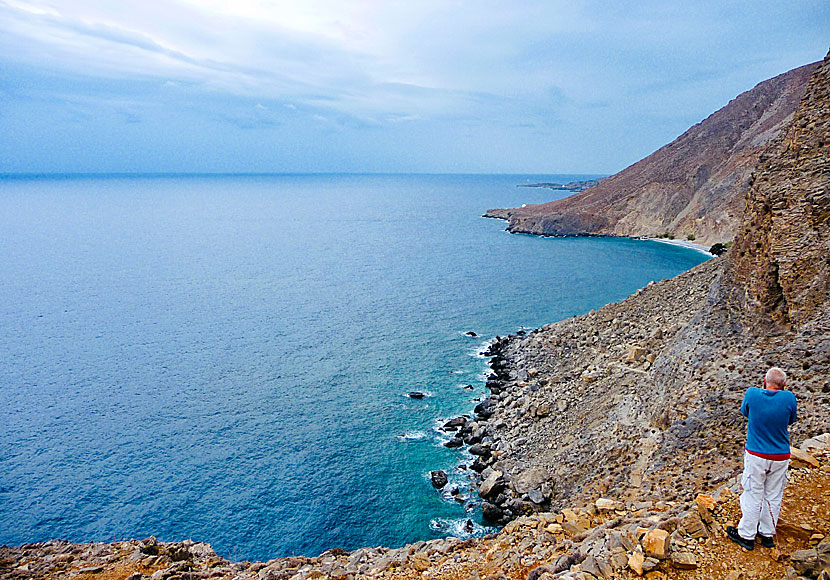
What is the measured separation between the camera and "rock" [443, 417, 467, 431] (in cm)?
3105

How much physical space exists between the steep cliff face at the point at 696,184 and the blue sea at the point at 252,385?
90.0ft

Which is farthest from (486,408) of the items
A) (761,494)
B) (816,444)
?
(761,494)

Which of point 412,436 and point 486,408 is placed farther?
point 486,408

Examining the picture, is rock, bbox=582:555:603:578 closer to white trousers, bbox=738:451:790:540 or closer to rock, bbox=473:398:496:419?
white trousers, bbox=738:451:790:540

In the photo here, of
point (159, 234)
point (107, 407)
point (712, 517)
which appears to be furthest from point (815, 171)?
point (159, 234)

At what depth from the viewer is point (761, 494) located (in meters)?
8.38

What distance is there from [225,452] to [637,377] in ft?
74.9

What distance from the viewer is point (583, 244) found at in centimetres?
11212

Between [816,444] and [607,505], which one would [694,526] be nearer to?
[816,444]

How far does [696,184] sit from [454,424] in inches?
4350

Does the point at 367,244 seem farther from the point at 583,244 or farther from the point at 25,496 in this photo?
the point at 25,496

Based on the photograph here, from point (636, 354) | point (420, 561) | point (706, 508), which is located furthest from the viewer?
point (636, 354)

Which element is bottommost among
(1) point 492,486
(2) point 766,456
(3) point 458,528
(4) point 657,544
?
(3) point 458,528

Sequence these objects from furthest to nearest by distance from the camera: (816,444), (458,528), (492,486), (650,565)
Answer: (492,486), (458,528), (816,444), (650,565)
